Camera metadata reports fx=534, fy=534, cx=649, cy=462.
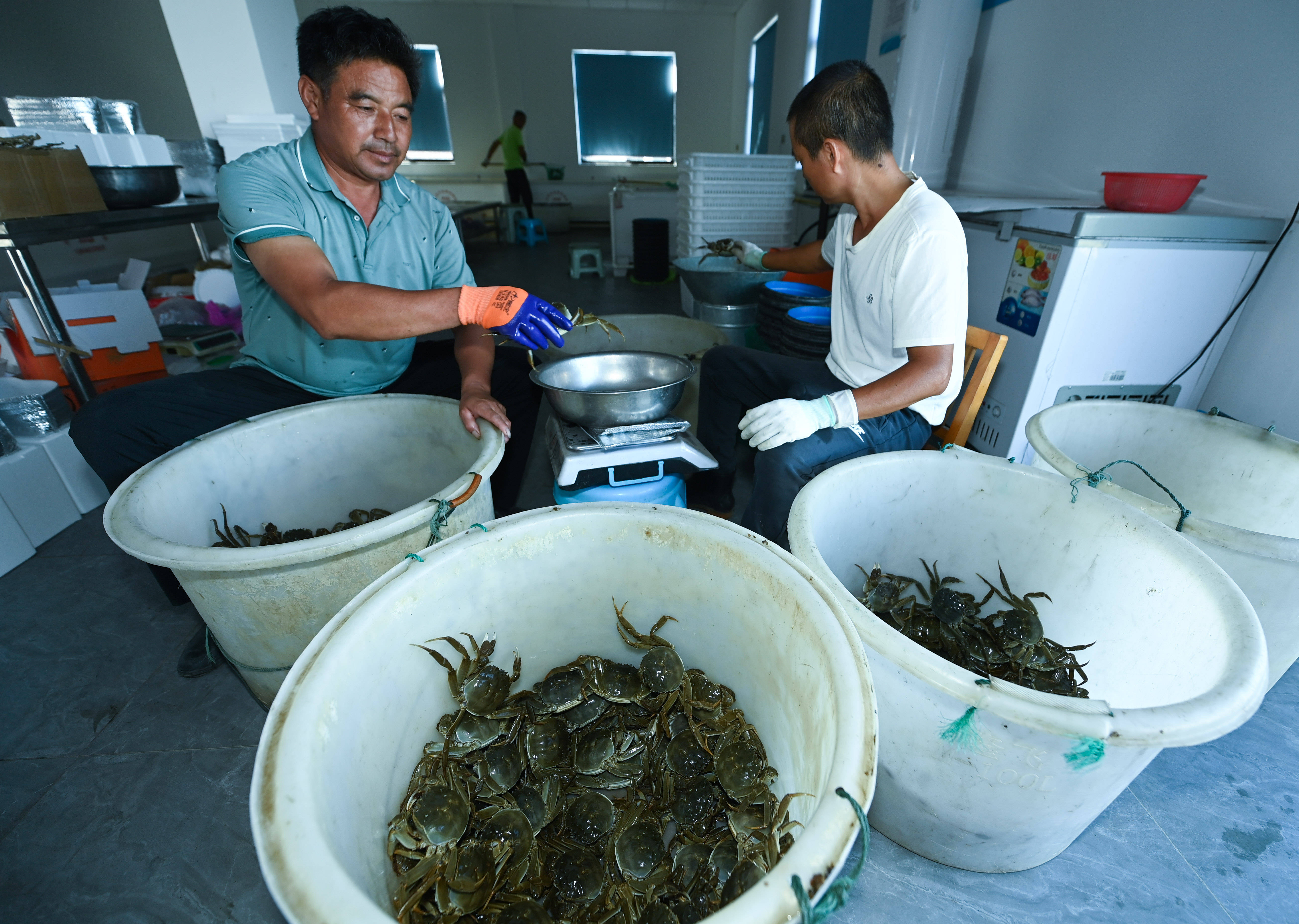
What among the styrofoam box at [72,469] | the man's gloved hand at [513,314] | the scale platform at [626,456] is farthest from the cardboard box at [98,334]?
the scale platform at [626,456]

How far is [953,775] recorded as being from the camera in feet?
3.09

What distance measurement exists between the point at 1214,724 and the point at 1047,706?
0.22 m

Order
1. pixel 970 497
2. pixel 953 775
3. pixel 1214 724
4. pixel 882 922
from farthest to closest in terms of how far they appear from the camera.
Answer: pixel 970 497 < pixel 882 922 < pixel 953 775 < pixel 1214 724

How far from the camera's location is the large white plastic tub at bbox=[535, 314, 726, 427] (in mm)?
2689

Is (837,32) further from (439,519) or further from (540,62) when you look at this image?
(540,62)

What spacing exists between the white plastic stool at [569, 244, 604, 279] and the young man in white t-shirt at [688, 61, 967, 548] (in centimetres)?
510

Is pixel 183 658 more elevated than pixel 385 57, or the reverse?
pixel 385 57

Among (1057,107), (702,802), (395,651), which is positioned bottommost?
(702,802)

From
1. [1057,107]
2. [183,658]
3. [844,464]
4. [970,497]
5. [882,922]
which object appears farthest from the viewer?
[1057,107]

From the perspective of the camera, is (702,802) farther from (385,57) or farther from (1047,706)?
(385,57)

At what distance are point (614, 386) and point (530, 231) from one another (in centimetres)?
813

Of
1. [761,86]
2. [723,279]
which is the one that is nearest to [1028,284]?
[723,279]

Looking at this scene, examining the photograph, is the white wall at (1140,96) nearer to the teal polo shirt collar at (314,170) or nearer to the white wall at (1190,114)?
the white wall at (1190,114)

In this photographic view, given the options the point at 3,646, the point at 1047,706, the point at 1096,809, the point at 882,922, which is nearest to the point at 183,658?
the point at 3,646
